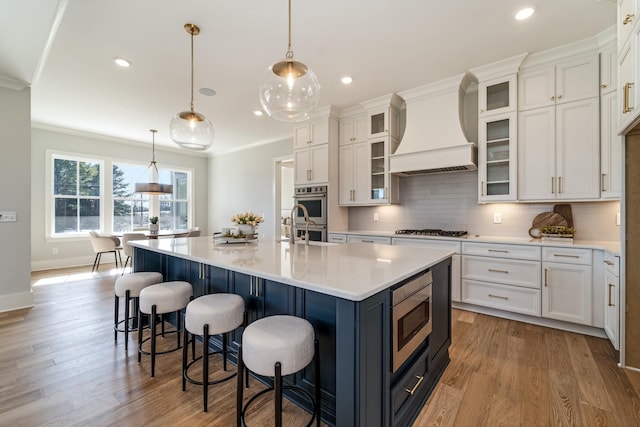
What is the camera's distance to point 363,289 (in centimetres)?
113

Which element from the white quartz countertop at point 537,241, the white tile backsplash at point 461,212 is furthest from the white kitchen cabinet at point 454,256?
the white tile backsplash at point 461,212

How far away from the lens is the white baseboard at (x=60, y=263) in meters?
5.35

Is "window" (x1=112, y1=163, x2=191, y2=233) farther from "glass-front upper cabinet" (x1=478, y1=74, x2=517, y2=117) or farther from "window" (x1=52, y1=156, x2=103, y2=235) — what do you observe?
"glass-front upper cabinet" (x1=478, y1=74, x2=517, y2=117)

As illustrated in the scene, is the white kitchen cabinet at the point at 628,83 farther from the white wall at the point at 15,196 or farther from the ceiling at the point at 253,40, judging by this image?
the white wall at the point at 15,196

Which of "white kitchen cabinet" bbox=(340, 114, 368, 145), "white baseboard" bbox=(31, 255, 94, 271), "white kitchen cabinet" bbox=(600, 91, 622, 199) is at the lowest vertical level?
"white baseboard" bbox=(31, 255, 94, 271)

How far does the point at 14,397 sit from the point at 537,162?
482 centimetres

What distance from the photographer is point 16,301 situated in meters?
3.38

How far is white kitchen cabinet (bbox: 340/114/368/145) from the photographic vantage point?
4328mm

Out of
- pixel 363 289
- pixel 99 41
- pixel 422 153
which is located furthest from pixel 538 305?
pixel 99 41

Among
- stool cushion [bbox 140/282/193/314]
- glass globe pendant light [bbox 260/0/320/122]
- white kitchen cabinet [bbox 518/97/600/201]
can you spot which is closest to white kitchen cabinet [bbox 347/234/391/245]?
white kitchen cabinet [bbox 518/97/600/201]

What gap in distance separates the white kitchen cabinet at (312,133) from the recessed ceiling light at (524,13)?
2.60 metres

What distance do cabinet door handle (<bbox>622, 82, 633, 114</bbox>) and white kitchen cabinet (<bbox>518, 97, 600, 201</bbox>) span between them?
871 mm

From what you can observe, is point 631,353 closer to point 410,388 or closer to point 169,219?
point 410,388

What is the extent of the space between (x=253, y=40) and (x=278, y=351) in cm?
273
